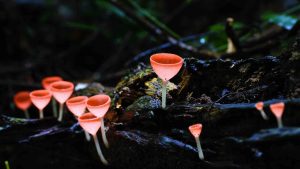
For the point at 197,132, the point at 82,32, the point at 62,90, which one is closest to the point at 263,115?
the point at 197,132

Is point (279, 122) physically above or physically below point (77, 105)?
below

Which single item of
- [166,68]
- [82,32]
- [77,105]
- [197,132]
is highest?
[82,32]

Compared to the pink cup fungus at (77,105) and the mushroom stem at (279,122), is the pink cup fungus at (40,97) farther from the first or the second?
the mushroom stem at (279,122)

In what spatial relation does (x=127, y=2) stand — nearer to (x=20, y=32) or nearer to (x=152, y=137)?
(x=20, y=32)

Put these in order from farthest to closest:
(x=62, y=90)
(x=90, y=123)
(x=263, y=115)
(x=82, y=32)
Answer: (x=82, y=32)
(x=62, y=90)
(x=90, y=123)
(x=263, y=115)

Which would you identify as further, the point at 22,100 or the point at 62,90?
the point at 22,100

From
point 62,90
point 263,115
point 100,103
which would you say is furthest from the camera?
point 62,90

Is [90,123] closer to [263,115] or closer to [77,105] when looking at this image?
[77,105]

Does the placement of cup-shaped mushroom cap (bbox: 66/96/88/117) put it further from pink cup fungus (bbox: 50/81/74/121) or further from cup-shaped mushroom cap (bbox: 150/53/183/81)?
cup-shaped mushroom cap (bbox: 150/53/183/81)
